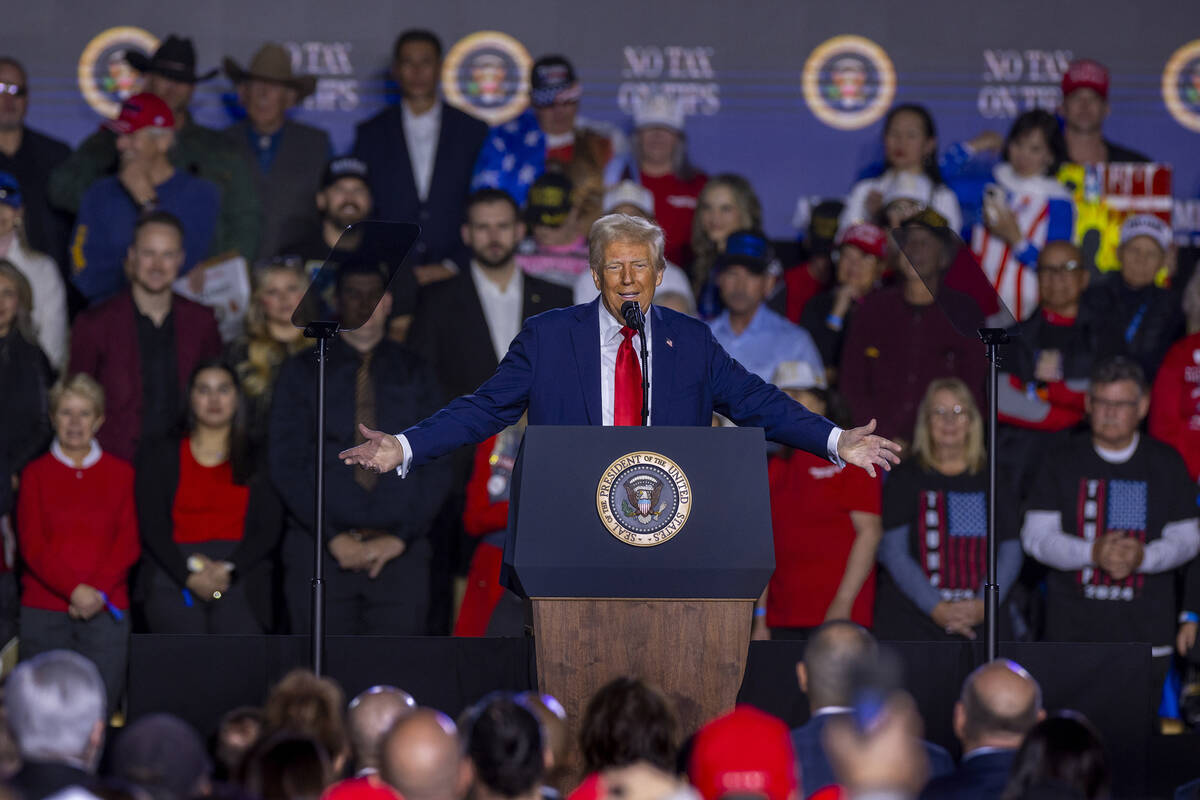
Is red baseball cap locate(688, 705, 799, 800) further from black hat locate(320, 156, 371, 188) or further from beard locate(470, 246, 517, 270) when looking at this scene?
black hat locate(320, 156, 371, 188)

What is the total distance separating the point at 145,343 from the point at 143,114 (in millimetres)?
1148

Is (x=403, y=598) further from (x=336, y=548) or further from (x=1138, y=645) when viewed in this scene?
(x=1138, y=645)

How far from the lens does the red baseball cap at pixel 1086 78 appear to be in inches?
304

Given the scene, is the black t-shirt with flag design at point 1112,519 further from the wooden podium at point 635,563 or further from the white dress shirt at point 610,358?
the wooden podium at point 635,563

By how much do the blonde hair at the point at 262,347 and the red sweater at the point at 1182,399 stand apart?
3564 mm

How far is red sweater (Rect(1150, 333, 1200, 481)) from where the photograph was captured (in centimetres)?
698

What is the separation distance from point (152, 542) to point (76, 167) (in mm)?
2048

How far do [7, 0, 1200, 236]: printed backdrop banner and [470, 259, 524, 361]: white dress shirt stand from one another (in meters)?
1.34

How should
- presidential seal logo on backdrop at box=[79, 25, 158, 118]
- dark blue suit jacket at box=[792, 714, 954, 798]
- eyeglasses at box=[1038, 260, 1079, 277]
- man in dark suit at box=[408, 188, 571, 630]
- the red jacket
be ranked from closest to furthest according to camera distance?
dark blue suit jacket at box=[792, 714, 954, 798], the red jacket, man in dark suit at box=[408, 188, 571, 630], eyeglasses at box=[1038, 260, 1079, 277], presidential seal logo on backdrop at box=[79, 25, 158, 118]

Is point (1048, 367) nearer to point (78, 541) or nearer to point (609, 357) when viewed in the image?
point (609, 357)

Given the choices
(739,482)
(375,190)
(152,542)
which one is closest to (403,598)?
(152,542)

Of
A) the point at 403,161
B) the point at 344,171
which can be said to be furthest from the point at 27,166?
the point at 403,161

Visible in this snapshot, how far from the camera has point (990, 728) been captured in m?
3.53

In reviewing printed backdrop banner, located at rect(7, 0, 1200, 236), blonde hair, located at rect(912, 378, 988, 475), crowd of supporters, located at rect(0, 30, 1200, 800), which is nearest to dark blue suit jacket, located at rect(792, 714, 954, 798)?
crowd of supporters, located at rect(0, 30, 1200, 800)
